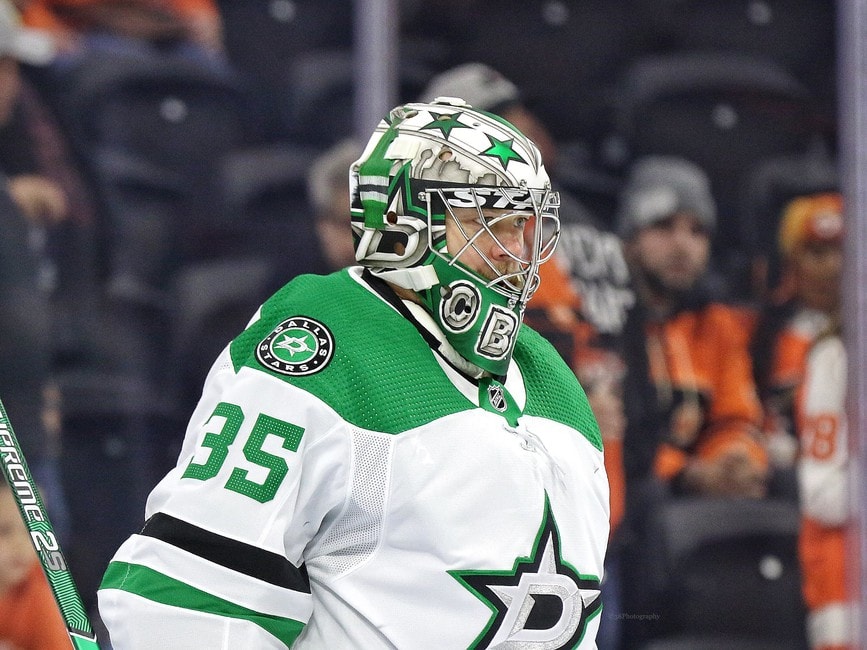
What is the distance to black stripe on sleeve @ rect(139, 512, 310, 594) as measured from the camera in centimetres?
152

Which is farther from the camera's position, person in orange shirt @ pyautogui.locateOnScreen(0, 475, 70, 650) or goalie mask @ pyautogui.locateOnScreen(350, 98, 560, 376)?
person in orange shirt @ pyautogui.locateOnScreen(0, 475, 70, 650)

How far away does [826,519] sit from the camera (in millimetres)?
3883

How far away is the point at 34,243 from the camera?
3.28m

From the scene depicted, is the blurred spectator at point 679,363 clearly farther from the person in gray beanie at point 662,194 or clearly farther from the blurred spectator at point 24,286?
the blurred spectator at point 24,286

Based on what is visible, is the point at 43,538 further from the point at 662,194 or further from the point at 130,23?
the point at 662,194

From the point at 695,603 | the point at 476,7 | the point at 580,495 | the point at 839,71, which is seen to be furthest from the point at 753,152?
the point at 580,495

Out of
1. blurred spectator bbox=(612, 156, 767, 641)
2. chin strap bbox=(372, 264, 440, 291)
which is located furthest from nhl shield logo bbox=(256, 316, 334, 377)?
blurred spectator bbox=(612, 156, 767, 641)

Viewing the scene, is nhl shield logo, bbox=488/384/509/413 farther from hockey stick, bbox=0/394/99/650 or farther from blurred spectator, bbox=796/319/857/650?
blurred spectator, bbox=796/319/857/650

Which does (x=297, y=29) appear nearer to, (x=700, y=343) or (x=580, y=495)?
(x=700, y=343)

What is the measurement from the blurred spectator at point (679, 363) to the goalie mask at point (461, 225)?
2092mm

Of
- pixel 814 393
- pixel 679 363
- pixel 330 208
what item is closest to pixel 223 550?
pixel 330 208

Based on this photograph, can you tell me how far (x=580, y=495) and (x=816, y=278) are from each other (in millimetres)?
2401

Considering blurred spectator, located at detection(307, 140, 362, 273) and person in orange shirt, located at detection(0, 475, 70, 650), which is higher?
blurred spectator, located at detection(307, 140, 362, 273)

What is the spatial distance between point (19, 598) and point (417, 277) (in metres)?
1.86
